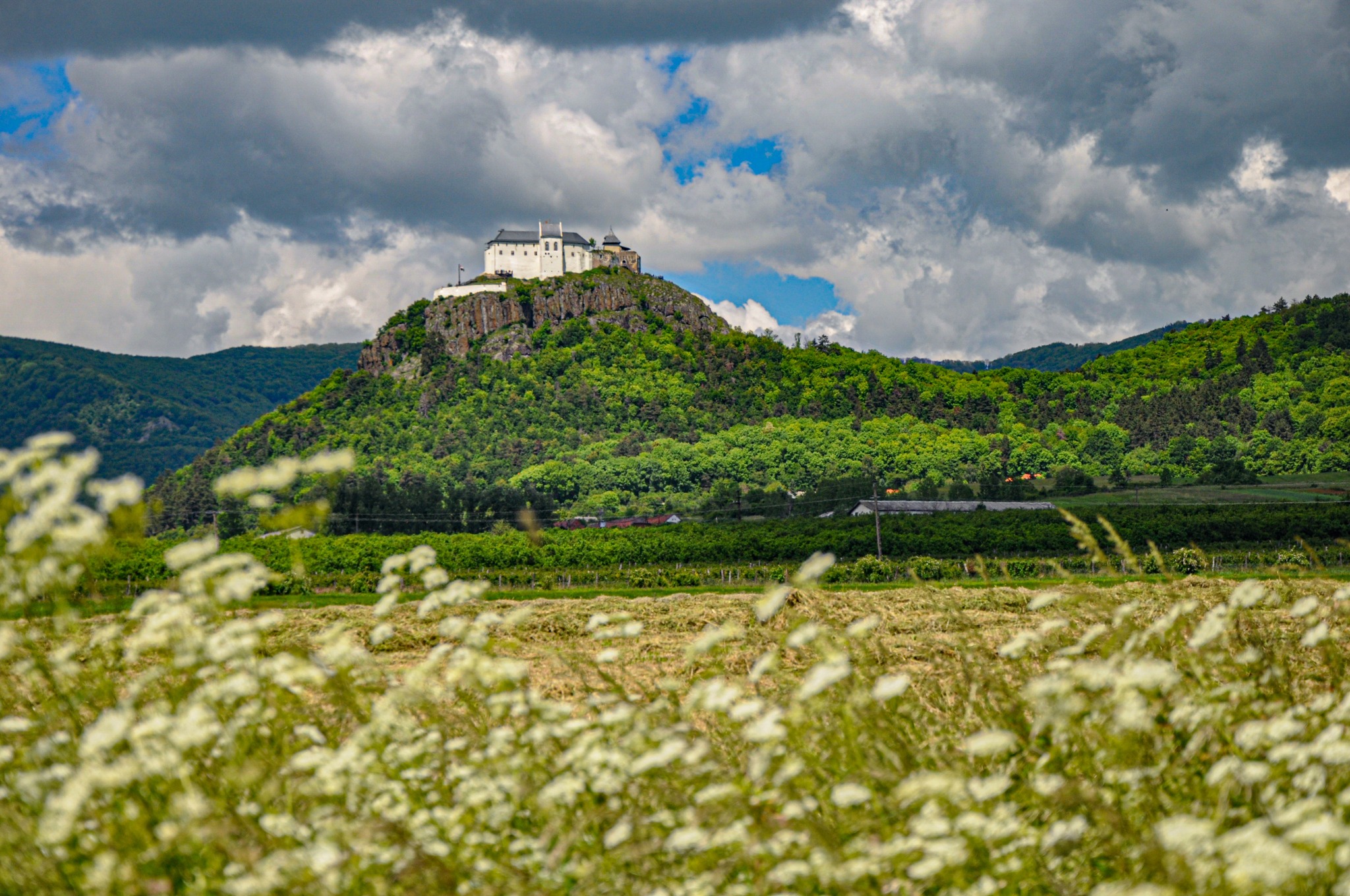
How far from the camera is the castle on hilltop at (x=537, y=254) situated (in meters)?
179

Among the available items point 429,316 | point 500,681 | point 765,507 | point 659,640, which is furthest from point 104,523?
point 429,316

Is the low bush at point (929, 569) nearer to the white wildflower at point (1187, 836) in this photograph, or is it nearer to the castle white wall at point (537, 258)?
the white wildflower at point (1187, 836)

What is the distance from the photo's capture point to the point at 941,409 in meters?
142

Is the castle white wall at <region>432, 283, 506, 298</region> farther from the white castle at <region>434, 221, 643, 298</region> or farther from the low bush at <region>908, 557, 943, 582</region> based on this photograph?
the low bush at <region>908, 557, 943, 582</region>

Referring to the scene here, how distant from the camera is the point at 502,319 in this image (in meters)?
164

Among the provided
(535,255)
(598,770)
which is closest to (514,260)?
(535,255)

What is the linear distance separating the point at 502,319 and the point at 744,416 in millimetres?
46394

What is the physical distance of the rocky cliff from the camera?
160 metres

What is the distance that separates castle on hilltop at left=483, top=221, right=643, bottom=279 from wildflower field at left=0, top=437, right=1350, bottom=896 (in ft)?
576

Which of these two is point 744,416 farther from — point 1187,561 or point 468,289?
point 1187,561

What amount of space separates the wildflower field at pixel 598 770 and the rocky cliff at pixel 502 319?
158 meters

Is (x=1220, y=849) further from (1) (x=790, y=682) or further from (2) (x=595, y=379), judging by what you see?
(2) (x=595, y=379)

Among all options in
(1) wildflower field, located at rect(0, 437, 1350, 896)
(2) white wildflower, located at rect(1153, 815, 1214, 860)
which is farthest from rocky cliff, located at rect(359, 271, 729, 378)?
(2) white wildflower, located at rect(1153, 815, 1214, 860)

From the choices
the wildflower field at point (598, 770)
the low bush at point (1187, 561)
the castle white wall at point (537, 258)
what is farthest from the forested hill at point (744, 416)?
the wildflower field at point (598, 770)
